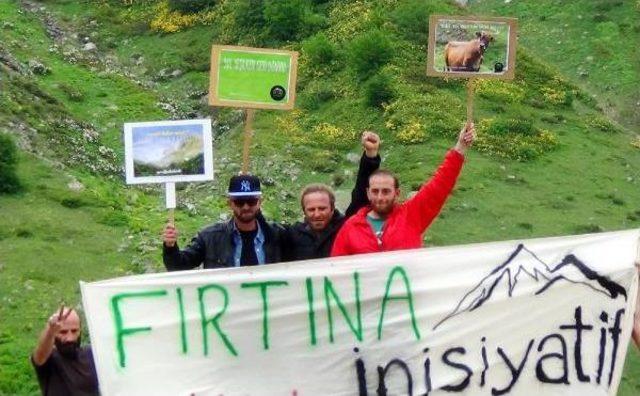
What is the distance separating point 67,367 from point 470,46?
474 centimetres

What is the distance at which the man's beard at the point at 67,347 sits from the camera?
26.3 feet

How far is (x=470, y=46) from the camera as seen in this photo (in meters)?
10.6

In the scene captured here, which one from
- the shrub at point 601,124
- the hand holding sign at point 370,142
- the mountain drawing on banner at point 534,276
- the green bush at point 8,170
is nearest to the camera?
the mountain drawing on banner at point 534,276

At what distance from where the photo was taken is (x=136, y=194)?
26.9 meters

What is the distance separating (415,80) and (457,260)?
90.4 ft

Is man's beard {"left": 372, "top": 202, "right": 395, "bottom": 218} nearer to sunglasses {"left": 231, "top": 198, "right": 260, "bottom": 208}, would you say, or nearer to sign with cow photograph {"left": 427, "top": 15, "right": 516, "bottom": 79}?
sunglasses {"left": 231, "top": 198, "right": 260, "bottom": 208}

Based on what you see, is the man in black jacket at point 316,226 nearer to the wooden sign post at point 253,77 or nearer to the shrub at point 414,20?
the wooden sign post at point 253,77

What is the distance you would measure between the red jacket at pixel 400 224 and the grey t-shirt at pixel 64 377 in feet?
6.53

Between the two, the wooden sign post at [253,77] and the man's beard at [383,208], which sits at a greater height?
the wooden sign post at [253,77]

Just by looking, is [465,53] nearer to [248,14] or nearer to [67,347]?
[67,347]

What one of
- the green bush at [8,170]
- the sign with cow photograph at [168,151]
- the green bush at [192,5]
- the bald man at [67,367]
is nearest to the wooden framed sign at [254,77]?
the sign with cow photograph at [168,151]

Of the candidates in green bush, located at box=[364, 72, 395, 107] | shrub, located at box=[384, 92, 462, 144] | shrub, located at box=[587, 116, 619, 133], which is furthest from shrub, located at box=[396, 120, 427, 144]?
shrub, located at box=[587, 116, 619, 133]

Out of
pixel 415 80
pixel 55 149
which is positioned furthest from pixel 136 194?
pixel 415 80

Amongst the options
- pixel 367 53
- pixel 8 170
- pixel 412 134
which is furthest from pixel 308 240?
pixel 367 53
